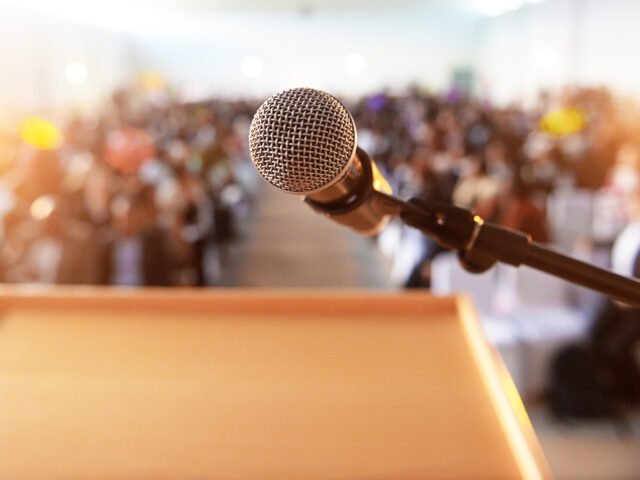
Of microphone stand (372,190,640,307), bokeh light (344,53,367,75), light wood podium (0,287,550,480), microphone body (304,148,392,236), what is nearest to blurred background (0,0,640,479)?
microphone body (304,148,392,236)

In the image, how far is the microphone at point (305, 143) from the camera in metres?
0.56

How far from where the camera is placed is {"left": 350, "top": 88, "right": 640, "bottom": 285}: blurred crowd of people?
177 inches

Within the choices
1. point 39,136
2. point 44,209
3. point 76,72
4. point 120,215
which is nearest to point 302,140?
point 120,215

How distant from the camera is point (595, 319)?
3566 millimetres

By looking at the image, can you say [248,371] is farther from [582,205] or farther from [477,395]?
[582,205]

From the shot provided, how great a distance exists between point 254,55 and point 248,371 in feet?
73.2

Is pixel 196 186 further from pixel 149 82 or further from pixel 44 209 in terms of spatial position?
pixel 149 82

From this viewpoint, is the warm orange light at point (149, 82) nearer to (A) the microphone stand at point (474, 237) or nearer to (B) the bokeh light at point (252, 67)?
(B) the bokeh light at point (252, 67)

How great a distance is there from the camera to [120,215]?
12.6ft

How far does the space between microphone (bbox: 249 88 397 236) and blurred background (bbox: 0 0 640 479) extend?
1.4 inches

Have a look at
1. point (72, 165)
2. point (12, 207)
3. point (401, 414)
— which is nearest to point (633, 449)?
point (401, 414)

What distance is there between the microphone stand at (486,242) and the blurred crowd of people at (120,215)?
318 cm

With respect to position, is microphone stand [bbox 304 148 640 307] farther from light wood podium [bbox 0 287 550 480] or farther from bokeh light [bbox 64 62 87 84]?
bokeh light [bbox 64 62 87 84]

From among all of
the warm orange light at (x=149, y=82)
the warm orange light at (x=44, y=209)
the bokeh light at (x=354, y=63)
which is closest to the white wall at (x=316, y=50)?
the bokeh light at (x=354, y=63)
